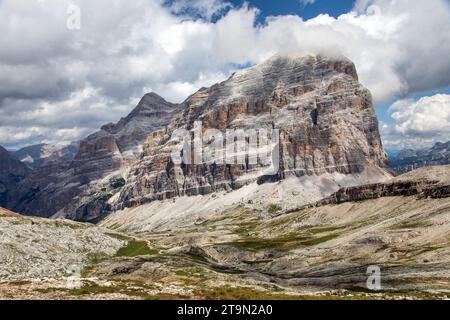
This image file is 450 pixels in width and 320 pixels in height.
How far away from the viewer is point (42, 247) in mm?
191625

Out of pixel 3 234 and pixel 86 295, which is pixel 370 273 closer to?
pixel 86 295

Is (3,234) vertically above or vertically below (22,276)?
above

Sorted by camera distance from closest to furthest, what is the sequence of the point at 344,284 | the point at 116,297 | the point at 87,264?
the point at 116,297, the point at 344,284, the point at 87,264

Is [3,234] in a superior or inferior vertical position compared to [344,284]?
superior
